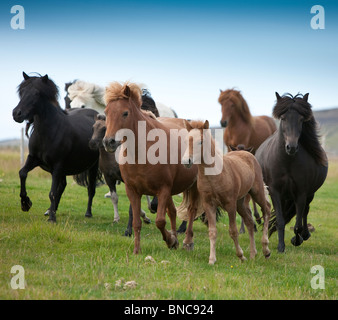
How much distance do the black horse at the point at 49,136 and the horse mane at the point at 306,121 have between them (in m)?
3.95

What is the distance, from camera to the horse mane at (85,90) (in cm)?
1334

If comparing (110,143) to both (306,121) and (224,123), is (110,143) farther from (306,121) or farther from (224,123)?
(224,123)

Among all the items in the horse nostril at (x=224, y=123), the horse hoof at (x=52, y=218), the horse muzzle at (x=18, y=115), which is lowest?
the horse hoof at (x=52, y=218)

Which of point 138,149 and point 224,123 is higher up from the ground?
point 224,123

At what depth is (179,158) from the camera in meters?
7.55

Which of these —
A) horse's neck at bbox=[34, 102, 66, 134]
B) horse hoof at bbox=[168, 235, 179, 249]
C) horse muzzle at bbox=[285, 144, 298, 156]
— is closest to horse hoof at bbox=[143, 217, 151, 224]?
horse's neck at bbox=[34, 102, 66, 134]

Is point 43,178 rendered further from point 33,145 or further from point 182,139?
point 182,139

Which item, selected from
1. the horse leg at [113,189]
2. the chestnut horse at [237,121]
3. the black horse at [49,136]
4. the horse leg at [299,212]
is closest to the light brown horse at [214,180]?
the horse leg at [299,212]

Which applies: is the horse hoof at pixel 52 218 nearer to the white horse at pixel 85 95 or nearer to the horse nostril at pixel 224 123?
the white horse at pixel 85 95

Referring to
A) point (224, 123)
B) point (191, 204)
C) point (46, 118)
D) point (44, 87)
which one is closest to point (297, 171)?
point (191, 204)

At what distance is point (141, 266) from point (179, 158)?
1.98 meters

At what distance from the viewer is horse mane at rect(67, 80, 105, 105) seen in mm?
13344

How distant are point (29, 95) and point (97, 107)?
4787 mm
